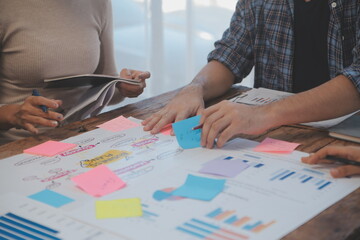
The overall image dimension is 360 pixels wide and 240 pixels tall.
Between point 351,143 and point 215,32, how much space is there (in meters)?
2.26

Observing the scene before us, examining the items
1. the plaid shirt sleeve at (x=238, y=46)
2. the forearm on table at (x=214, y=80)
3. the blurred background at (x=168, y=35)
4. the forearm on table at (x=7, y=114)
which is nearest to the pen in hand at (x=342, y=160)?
the forearm on table at (x=214, y=80)

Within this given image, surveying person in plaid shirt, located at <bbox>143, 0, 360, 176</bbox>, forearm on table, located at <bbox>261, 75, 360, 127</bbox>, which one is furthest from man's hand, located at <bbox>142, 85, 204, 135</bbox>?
forearm on table, located at <bbox>261, 75, 360, 127</bbox>

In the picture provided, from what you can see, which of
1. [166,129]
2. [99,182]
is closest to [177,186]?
[99,182]

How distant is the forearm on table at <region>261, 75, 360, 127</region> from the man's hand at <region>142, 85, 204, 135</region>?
0.21 meters

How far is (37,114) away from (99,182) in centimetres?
46

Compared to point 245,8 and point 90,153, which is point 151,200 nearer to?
point 90,153

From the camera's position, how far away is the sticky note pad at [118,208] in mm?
891

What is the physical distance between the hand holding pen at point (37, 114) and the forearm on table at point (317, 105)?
0.57 m

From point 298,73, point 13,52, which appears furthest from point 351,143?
point 13,52

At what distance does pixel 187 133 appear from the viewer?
1255mm

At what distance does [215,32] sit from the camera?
3.38 meters

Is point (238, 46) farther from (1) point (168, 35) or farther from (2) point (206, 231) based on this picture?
(1) point (168, 35)

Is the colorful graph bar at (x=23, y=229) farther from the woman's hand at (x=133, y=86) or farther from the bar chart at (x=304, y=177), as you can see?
the woman's hand at (x=133, y=86)

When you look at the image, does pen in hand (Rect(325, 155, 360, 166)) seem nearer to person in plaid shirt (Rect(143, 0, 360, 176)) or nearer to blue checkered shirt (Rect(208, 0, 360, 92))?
person in plaid shirt (Rect(143, 0, 360, 176))
